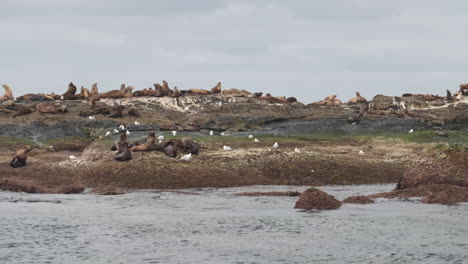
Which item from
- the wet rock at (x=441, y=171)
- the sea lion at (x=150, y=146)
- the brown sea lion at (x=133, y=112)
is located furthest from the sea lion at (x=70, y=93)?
the wet rock at (x=441, y=171)

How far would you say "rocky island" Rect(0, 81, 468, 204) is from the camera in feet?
118

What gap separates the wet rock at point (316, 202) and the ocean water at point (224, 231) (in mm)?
655

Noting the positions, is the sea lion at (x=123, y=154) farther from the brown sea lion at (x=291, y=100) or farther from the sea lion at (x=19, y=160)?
the brown sea lion at (x=291, y=100)

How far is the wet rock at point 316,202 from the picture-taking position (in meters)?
27.0

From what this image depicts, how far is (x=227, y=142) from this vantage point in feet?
149

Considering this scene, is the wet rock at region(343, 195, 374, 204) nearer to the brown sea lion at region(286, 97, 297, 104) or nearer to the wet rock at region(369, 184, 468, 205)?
the wet rock at region(369, 184, 468, 205)

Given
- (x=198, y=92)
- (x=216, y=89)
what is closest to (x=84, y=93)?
(x=198, y=92)

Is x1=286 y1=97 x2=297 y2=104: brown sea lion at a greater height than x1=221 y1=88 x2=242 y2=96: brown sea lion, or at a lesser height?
lesser

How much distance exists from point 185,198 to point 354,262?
1486 centimetres

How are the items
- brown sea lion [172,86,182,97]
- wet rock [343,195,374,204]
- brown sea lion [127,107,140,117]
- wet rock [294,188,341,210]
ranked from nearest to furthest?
wet rock [294,188,341,210] → wet rock [343,195,374,204] → brown sea lion [127,107,140,117] → brown sea lion [172,86,182,97]

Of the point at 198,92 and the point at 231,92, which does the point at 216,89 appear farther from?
the point at 198,92

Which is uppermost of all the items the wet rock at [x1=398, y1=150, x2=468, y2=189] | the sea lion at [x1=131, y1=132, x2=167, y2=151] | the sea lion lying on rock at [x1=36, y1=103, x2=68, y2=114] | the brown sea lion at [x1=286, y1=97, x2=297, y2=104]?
the brown sea lion at [x1=286, y1=97, x2=297, y2=104]

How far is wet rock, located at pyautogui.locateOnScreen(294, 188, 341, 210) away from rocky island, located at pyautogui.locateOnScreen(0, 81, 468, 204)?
387cm

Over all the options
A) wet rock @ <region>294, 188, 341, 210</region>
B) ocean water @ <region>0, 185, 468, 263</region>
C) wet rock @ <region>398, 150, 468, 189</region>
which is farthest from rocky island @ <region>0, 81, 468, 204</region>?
ocean water @ <region>0, 185, 468, 263</region>
